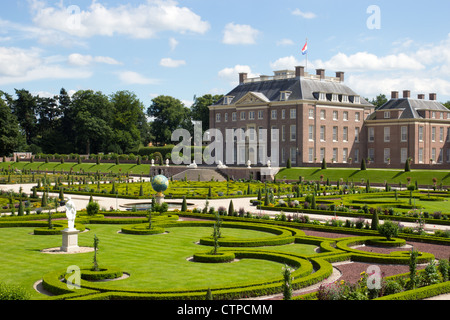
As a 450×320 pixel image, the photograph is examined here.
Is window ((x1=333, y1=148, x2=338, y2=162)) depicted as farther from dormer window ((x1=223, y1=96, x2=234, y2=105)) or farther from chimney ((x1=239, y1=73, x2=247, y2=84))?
chimney ((x1=239, y1=73, x2=247, y2=84))

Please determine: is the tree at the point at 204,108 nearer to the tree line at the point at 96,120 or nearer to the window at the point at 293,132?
the tree line at the point at 96,120

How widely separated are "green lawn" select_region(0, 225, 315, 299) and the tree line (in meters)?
82.7

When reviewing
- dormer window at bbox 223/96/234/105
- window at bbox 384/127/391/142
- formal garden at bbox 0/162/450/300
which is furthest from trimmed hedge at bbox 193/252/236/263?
dormer window at bbox 223/96/234/105

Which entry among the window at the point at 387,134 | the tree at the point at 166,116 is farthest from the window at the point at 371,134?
the tree at the point at 166,116

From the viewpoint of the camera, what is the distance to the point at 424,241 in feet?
77.1

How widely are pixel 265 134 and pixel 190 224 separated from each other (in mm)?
53550

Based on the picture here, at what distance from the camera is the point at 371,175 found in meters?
60.3

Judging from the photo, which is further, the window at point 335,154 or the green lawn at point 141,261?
the window at point 335,154

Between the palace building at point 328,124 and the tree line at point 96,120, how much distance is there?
25.4 m

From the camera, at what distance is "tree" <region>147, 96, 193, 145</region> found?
11853cm

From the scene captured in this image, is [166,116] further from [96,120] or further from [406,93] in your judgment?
[406,93]

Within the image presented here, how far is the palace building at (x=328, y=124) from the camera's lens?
255ft
